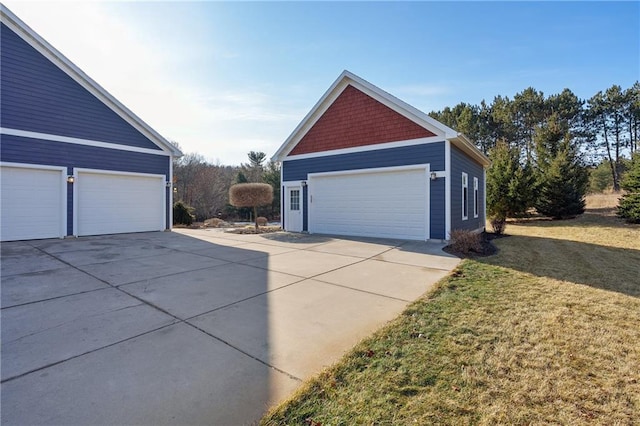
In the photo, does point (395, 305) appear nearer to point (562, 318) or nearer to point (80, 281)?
point (562, 318)

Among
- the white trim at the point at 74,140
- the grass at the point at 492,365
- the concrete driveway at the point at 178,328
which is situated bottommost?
the grass at the point at 492,365

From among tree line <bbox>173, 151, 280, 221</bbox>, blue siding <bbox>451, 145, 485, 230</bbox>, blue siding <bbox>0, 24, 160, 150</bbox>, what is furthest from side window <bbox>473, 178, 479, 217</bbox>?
tree line <bbox>173, 151, 280, 221</bbox>

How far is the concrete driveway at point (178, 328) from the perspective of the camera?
202 centimetres

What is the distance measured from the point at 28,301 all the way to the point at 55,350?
74.0 inches

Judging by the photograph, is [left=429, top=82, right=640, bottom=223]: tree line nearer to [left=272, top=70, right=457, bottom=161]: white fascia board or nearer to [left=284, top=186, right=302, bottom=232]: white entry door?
[left=272, top=70, right=457, bottom=161]: white fascia board

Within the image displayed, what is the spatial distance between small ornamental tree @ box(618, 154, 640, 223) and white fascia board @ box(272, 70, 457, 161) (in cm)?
1116

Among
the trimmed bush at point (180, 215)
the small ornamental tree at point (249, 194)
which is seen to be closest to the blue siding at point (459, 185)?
the small ornamental tree at point (249, 194)

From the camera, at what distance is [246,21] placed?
8797mm

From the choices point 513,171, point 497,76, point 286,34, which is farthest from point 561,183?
point 286,34

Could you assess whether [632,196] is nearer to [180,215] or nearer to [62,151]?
[180,215]

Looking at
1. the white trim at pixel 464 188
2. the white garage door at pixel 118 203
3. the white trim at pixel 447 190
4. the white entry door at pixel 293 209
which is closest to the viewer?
the white trim at pixel 447 190

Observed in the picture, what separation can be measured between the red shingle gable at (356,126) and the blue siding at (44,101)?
748 cm

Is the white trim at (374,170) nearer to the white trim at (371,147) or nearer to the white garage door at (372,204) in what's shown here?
the white garage door at (372,204)

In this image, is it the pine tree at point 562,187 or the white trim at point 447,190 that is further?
the pine tree at point 562,187
